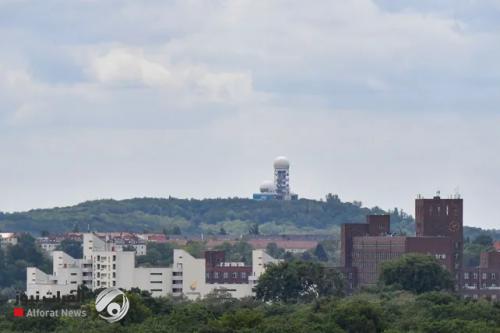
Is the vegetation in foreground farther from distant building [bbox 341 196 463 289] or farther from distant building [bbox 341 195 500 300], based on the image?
distant building [bbox 341 196 463 289]

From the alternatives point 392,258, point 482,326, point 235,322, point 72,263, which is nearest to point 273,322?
point 235,322

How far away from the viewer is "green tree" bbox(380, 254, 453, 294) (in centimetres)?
16700

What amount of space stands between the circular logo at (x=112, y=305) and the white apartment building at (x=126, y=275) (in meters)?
49.6

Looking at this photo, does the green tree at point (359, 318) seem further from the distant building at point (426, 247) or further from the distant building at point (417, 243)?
the distant building at point (417, 243)

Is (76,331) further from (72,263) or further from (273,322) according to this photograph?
(72,263)

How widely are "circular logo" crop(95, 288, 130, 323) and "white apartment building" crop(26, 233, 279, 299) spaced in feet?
163

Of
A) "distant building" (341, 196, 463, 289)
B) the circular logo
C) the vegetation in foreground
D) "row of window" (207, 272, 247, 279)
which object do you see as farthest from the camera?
"row of window" (207, 272, 247, 279)

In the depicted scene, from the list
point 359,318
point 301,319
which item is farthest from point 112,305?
point 359,318

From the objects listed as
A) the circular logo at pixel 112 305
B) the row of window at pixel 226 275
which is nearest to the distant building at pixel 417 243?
the row of window at pixel 226 275

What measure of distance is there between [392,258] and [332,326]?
259 ft

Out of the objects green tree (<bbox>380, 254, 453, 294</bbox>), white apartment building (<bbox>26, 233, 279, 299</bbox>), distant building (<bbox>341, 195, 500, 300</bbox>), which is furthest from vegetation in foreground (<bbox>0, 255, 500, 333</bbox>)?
distant building (<bbox>341, 195, 500, 300</bbox>)

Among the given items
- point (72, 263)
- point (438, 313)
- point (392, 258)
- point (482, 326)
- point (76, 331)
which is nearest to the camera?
point (76, 331)

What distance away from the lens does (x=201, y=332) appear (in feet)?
335

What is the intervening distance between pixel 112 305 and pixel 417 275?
55.8m
